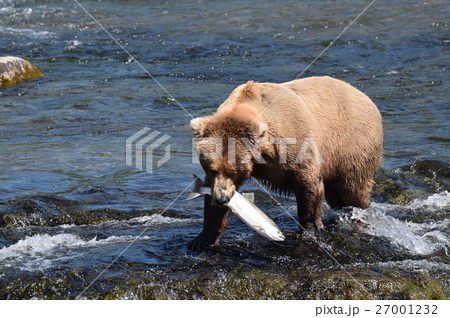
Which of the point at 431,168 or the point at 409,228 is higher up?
the point at 409,228

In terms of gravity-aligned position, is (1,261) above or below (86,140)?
above

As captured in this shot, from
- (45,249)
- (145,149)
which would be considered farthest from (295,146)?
(145,149)

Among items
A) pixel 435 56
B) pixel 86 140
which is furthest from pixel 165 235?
pixel 435 56

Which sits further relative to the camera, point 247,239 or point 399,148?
point 399,148

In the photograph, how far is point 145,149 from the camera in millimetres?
10016

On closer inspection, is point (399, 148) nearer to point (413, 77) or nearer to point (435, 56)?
point (413, 77)

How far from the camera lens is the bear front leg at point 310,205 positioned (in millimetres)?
6176

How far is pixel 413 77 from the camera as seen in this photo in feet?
45.3

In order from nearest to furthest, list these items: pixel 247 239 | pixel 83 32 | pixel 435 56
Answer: pixel 247 239 < pixel 435 56 < pixel 83 32

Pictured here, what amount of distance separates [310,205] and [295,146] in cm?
62

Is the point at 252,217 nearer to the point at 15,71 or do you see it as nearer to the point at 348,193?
the point at 348,193

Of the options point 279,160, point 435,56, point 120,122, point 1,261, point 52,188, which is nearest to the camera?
point 1,261

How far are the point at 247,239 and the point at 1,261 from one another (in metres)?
2.20
